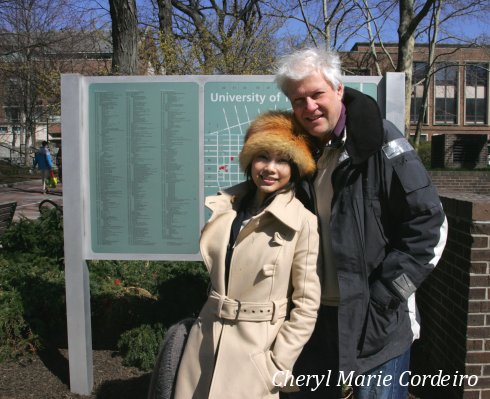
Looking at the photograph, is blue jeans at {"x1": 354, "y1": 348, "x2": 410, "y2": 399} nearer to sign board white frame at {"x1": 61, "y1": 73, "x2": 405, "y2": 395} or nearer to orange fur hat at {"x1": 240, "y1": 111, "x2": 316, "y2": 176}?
orange fur hat at {"x1": 240, "y1": 111, "x2": 316, "y2": 176}

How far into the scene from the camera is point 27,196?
18.6 metres

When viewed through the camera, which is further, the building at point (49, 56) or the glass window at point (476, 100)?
the glass window at point (476, 100)

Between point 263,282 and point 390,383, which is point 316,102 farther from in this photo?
point 390,383

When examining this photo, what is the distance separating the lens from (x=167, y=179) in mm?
3305

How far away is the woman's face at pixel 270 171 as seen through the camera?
204 cm

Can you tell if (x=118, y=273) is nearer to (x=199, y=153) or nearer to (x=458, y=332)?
(x=199, y=153)

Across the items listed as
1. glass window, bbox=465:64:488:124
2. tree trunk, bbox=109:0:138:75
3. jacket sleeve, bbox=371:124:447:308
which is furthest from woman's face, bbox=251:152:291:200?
glass window, bbox=465:64:488:124

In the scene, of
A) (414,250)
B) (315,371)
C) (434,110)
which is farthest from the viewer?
(434,110)

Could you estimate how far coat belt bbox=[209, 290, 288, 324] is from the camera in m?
1.99

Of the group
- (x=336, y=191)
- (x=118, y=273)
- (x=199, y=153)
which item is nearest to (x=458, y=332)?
(x=336, y=191)

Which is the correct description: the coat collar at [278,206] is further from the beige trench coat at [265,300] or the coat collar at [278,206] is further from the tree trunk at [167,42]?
the tree trunk at [167,42]

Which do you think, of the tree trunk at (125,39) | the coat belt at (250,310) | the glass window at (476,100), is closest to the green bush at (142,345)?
the coat belt at (250,310)

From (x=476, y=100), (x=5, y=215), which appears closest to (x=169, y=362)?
(x=5, y=215)

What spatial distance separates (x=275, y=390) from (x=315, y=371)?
0.92 feet
